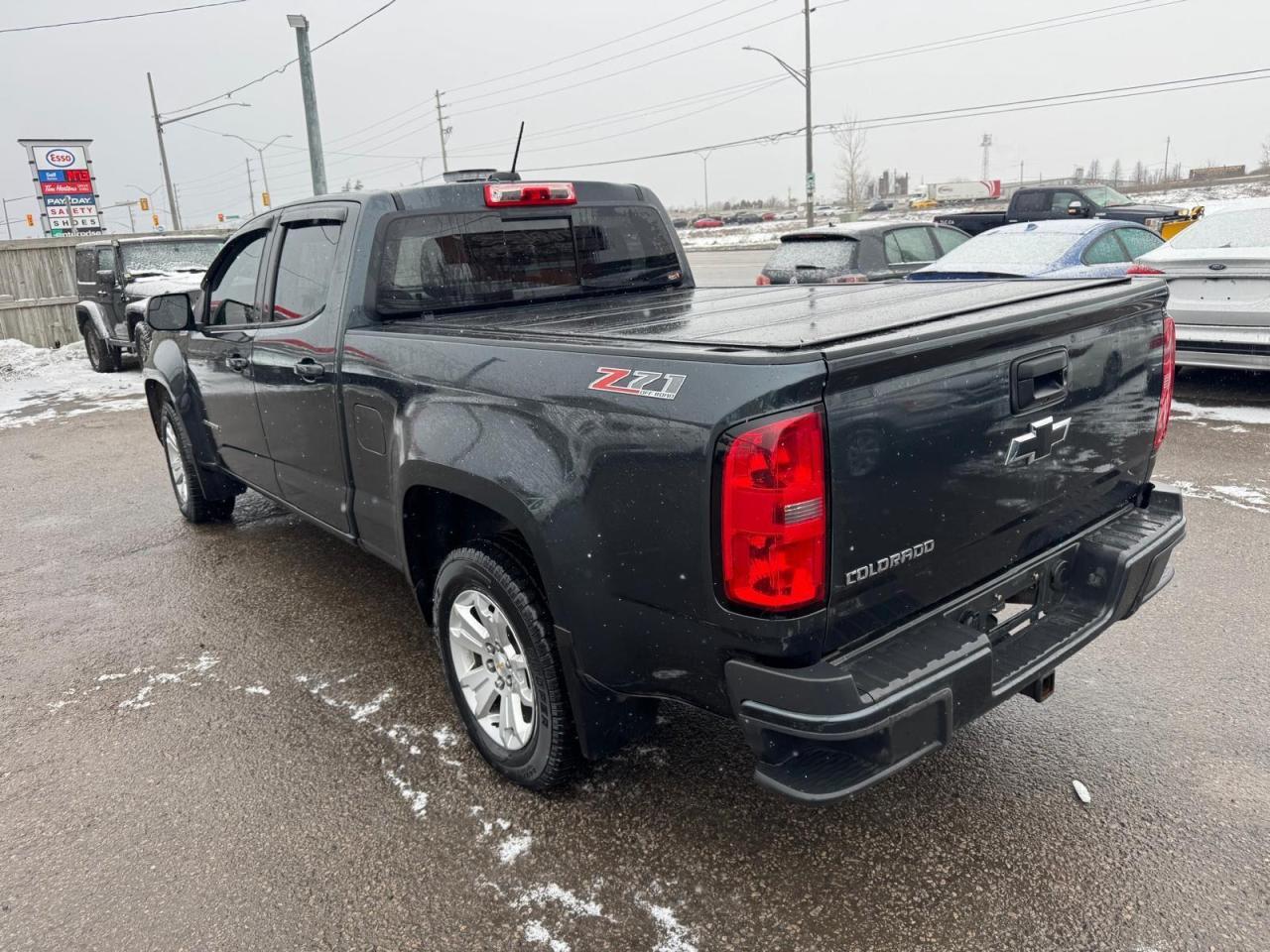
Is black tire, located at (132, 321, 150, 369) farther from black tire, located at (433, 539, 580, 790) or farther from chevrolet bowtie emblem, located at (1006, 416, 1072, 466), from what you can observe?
chevrolet bowtie emblem, located at (1006, 416, 1072, 466)

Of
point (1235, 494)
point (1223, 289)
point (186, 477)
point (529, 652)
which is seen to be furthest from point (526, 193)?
point (1223, 289)

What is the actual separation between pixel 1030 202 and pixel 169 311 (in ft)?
69.1

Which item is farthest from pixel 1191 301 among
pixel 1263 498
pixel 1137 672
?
pixel 1137 672

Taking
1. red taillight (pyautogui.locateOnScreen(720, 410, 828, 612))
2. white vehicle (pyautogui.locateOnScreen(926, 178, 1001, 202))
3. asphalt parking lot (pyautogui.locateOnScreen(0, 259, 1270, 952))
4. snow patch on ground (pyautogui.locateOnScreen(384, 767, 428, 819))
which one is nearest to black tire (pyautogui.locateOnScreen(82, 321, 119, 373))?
asphalt parking lot (pyautogui.locateOnScreen(0, 259, 1270, 952))

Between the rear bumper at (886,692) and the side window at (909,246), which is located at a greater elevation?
the side window at (909,246)

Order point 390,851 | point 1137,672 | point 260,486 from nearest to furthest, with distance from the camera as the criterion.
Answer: point 390,851
point 1137,672
point 260,486

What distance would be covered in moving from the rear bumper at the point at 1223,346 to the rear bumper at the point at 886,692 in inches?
235

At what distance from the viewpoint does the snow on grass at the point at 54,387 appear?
421 inches

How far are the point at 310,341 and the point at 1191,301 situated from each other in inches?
279

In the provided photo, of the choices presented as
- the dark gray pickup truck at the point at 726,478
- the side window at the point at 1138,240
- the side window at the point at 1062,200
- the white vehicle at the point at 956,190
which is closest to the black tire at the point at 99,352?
the dark gray pickup truck at the point at 726,478

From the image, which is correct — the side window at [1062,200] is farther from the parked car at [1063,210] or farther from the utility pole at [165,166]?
the utility pole at [165,166]

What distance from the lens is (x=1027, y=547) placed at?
2619mm

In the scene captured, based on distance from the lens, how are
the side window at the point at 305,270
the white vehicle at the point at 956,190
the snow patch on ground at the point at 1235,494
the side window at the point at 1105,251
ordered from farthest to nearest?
the white vehicle at the point at 956,190
the side window at the point at 1105,251
the snow patch on ground at the point at 1235,494
the side window at the point at 305,270

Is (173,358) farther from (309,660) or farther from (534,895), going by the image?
(534,895)
